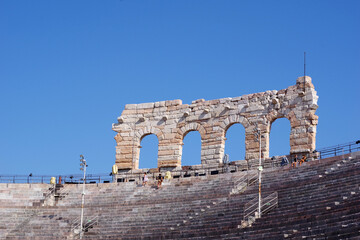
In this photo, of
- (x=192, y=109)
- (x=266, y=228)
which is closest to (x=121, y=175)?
(x=192, y=109)

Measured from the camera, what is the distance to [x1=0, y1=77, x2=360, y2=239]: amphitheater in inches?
1313

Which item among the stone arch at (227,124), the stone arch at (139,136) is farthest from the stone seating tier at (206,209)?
the stone arch at (227,124)

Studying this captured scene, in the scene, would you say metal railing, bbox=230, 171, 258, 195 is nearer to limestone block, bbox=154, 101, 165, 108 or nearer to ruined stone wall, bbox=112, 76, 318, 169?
ruined stone wall, bbox=112, 76, 318, 169

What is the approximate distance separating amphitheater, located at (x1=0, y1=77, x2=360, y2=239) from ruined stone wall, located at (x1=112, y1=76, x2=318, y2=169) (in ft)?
0.24

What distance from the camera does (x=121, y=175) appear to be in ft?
166

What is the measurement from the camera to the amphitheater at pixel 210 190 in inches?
1313

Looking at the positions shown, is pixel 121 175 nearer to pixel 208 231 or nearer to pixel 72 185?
pixel 72 185

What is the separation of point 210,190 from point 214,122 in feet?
27.8

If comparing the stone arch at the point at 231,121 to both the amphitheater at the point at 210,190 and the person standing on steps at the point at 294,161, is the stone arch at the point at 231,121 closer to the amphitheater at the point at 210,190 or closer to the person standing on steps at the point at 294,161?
the amphitheater at the point at 210,190

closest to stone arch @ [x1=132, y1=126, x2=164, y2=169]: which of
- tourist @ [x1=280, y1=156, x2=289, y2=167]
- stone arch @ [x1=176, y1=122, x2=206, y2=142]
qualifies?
stone arch @ [x1=176, y1=122, x2=206, y2=142]

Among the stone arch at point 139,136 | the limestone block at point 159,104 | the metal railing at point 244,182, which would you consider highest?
the limestone block at point 159,104

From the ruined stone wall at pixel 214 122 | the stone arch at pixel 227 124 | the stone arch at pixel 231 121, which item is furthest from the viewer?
the stone arch at pixel 231 121

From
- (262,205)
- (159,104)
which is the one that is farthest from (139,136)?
(262,205)

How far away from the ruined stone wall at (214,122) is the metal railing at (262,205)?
6863mm
